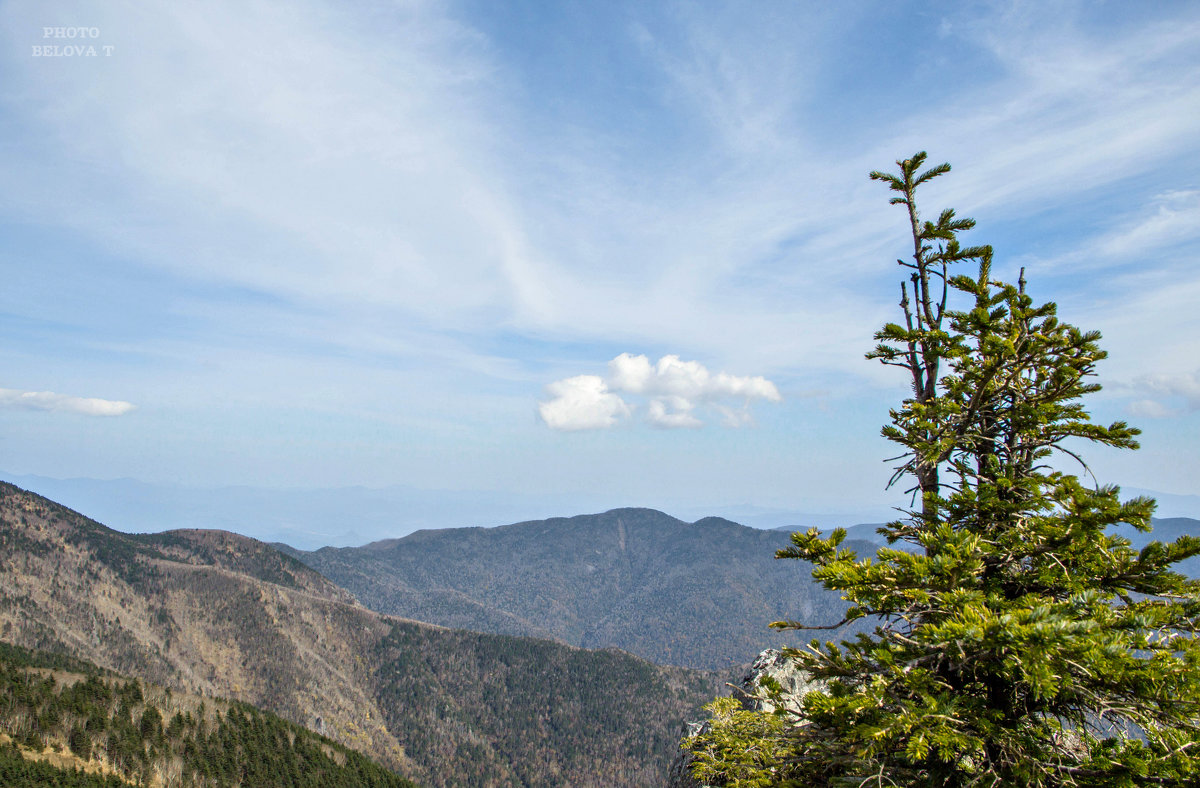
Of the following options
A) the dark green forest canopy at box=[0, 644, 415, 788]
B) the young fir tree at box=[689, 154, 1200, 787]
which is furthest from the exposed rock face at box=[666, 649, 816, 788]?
the dark green forest canopy at box=[0, 644, 415, 788]

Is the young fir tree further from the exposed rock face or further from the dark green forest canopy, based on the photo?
the dark green forest canopy

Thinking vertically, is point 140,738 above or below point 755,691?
below

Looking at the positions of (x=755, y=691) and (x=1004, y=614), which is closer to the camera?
(x=1004, y=614)

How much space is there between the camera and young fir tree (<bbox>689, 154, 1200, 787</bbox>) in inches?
265

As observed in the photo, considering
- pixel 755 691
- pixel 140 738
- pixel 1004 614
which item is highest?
pixel 1004 614

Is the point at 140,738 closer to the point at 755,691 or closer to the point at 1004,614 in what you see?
the point at 755,691

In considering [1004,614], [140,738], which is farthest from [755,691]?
[140,738]

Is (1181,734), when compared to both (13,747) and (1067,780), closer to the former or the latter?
(1067,780)

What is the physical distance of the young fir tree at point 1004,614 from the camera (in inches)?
265

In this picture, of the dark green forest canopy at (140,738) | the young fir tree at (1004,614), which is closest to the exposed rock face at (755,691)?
the young fir tree at (1004,614)

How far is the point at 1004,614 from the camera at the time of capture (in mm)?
6492

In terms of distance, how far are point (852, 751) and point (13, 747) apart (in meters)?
161

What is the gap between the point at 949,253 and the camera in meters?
11.1

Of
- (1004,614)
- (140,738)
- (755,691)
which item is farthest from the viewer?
(140,738)
